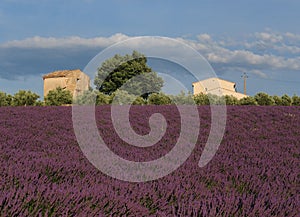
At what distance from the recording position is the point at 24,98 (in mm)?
27031

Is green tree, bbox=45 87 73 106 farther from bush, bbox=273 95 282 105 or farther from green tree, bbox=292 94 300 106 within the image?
green tree, bbox=292 94 300 106

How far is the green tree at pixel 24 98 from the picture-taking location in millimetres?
26922

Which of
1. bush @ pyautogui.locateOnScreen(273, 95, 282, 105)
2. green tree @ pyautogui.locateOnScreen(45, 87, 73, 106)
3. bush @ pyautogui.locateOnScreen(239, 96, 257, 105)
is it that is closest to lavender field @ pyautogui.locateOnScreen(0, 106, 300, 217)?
bush @ pyautogui.locateOnScreen(239, 96, 257, 105)

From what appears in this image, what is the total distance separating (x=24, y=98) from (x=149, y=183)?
960 inches

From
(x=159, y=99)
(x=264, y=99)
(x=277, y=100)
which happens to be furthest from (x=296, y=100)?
(x=159, y=99)

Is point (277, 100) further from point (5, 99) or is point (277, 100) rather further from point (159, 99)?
point (5, 99)

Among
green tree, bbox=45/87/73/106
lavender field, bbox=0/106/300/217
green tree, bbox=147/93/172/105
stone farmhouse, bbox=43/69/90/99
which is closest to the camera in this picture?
lavender field, bbox=0/106/300/217

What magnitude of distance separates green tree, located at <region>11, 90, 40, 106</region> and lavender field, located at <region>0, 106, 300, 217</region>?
18946 mm

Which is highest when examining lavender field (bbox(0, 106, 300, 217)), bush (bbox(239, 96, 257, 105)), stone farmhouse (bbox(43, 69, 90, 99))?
stone farmhouse (bbox(43, 69, 90, 99))

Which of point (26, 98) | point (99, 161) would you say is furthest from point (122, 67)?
point (99, 161)

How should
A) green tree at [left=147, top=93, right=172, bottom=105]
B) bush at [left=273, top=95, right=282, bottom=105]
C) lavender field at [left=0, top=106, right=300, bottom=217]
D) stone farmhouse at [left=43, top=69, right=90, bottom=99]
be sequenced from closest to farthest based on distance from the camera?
lavender field at [left=0, top=106, right=300, bottom=217], green tree at [left=147, top=93, right=172, bottom=105], bush at [left=273, top=95, right=282, bottom=105], stone farmhouse at [left=43, top=69, right=90, bottom=99]

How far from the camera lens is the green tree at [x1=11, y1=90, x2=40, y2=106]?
88.3 ft

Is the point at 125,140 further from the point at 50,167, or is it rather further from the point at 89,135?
the point at 50,167

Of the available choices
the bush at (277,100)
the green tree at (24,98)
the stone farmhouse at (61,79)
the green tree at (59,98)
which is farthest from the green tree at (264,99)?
the stone farmhouse at (61,79)
